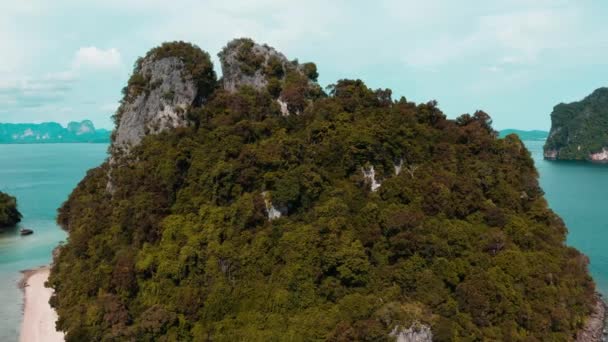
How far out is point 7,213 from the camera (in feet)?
184

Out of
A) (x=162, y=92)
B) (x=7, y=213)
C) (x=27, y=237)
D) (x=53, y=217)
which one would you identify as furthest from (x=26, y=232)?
(x=162, y=92)

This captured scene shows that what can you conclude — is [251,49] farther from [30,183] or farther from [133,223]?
[30,183]

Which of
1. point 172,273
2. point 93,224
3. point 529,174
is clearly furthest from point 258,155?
point 529,174

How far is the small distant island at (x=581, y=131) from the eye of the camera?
123 meters

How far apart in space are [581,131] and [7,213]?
13633 centimetres

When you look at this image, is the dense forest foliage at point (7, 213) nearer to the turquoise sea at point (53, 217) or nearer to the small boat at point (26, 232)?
the turquoise sea at point (53, 217)

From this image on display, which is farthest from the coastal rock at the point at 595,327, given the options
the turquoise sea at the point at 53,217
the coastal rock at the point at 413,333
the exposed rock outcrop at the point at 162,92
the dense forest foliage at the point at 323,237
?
the exposed rock outcrop at the point at 162,92

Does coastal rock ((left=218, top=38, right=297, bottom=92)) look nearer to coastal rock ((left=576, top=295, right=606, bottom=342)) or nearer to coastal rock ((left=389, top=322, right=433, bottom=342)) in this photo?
coastal rock ((left=389, top=322, right=433, bottom=342))

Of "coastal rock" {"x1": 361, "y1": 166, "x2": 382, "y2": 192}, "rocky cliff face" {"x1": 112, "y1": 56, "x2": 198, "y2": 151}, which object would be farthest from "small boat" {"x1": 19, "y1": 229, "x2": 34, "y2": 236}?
"coastal rock" {"x1": 361, "y1": 166, "x2": 382, "y2": 192}

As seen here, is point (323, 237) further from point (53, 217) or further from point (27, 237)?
point (53, 217)

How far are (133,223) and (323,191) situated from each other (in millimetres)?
12702

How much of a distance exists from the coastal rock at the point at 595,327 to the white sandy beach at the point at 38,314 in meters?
31.7

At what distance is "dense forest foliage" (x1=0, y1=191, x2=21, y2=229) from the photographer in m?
55.3

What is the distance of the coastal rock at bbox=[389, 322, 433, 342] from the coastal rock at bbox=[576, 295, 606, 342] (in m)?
12.5
